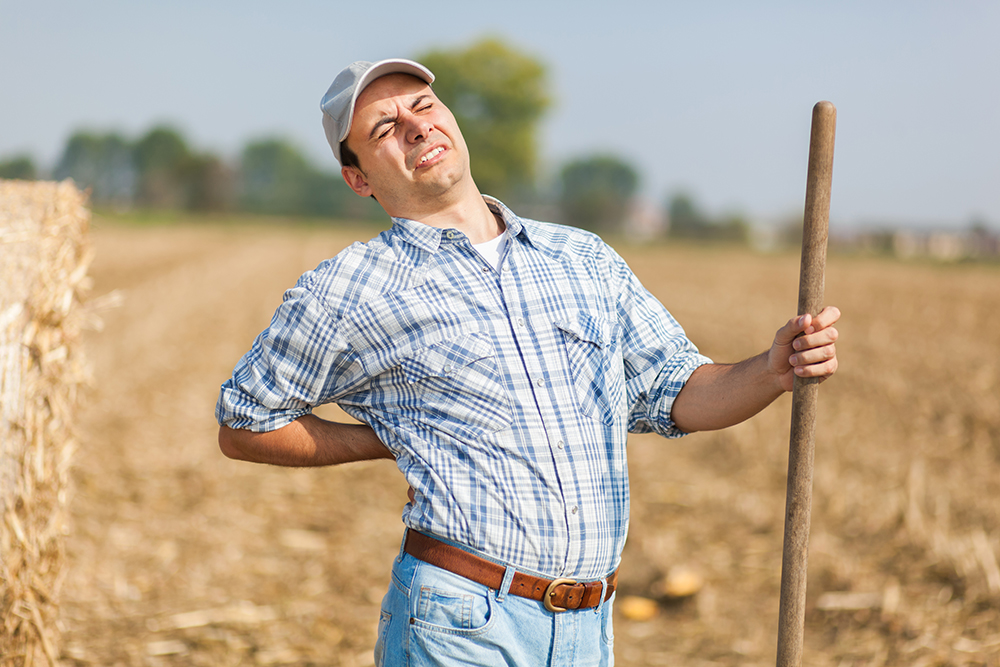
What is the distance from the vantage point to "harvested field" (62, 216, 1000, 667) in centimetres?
430

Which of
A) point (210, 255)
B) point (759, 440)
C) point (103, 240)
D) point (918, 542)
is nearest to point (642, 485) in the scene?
point (759, 440)

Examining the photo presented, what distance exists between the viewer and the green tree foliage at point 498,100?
70.1 metres

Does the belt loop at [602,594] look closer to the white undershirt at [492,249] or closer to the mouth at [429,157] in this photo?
the white undershirt at [492,249]

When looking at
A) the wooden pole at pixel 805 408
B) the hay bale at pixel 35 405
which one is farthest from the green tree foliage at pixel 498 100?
the wooden pole at pixel 805 408

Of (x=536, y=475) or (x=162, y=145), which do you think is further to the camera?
(x=162, y=145)

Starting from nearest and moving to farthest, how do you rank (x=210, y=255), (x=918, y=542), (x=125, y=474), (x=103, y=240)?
(x=918, y=542), (x=125, y=474), (x=210, y=255), (x=103, y=240)

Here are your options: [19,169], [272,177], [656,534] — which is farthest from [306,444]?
[272,177]

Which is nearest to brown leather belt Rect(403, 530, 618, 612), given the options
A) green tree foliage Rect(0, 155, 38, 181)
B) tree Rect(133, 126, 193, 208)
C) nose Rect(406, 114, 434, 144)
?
nose Rect(406, 114, 434, 144)

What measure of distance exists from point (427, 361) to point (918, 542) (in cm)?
411

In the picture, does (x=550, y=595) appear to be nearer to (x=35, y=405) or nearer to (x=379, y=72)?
(x=379, y=72)

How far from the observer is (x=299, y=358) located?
2.16m

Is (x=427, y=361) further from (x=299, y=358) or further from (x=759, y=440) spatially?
(x=759, y=440)

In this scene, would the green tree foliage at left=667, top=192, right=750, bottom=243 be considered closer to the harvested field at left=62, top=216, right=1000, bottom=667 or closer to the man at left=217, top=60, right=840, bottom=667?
the harvested field at left=62, top=216, right=1000, bottom=667

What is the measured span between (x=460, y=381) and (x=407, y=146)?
0.65m
